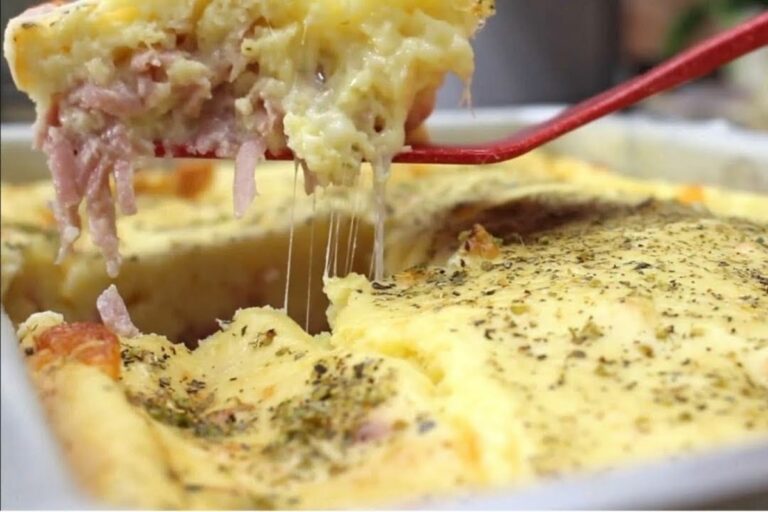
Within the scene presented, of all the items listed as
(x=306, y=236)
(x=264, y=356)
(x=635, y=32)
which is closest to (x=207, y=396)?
(x=264, y=356)

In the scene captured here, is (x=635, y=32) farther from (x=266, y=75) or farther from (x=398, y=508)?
(x=398, y=508)

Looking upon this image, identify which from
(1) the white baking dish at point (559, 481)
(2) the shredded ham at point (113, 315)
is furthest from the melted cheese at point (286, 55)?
(1) the white baking dish at point (559, 481)

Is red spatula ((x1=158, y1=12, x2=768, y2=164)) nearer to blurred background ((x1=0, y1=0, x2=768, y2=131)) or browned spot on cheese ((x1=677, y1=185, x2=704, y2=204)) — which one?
browned spot on cheese ((x1=677, y1=185, x2=704, y2=204))

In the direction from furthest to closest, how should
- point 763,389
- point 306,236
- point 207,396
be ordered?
1. point 306,236
2. point 207,396
3. point 763,389

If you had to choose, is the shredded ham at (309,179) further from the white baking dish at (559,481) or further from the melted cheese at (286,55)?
the white baking dish at (559,481)

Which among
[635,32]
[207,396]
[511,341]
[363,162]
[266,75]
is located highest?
[635,32]

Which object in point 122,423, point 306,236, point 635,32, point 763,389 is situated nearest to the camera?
point 122,423
